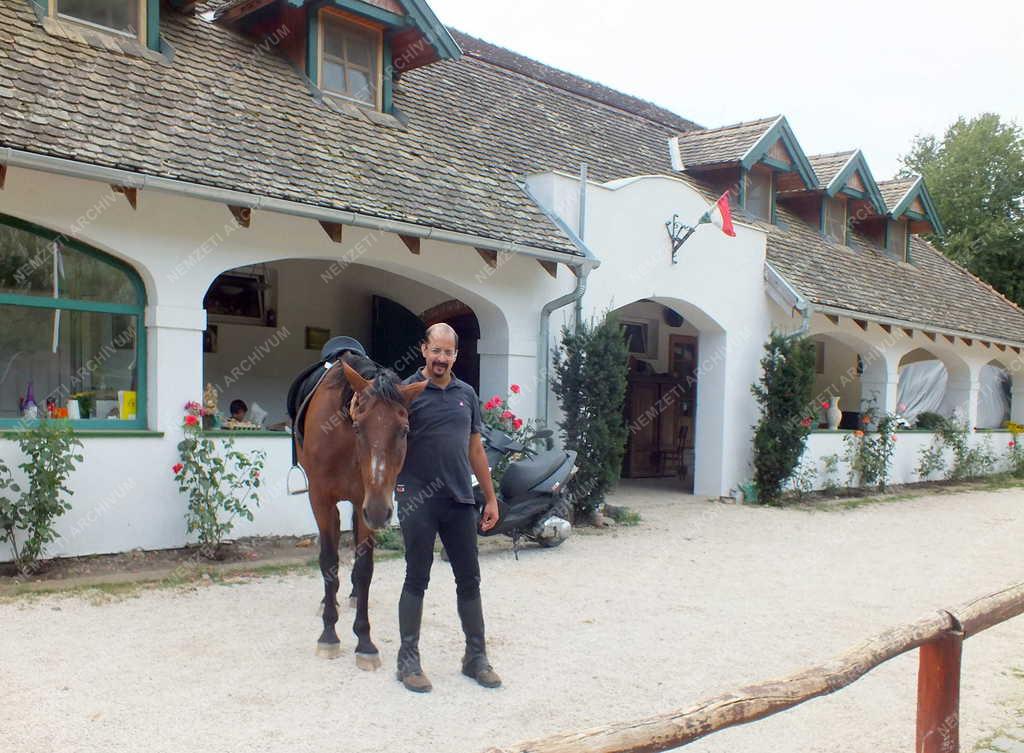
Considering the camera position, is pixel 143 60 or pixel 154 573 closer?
pixel 154 573

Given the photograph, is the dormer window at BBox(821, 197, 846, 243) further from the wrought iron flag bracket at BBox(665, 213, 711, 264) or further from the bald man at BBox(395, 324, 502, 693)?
the bald man at BBox(395, 324, 502, 693)

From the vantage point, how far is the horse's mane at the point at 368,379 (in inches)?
161

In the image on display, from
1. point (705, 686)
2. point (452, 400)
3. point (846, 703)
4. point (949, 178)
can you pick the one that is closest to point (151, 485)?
point (452, 400)

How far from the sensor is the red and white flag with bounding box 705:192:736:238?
1091 centimetres

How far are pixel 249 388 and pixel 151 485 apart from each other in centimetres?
406

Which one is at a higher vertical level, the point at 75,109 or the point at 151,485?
the point at 75,109

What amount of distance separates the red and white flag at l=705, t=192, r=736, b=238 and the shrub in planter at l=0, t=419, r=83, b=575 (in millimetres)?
7850

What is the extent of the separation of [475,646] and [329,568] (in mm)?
997

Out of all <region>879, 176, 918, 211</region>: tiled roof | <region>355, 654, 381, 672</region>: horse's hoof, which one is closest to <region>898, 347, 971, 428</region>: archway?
<region>879, 176, 918, 211</region>: tiled roof

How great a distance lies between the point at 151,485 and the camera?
7.21m

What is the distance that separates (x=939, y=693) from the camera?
3.48 metres

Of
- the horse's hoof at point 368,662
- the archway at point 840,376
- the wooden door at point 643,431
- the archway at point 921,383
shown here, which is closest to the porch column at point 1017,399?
the archway at point 921,383

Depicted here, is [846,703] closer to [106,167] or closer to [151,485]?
[151,485]

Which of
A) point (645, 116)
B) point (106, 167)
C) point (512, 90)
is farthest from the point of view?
point (645, 116)
